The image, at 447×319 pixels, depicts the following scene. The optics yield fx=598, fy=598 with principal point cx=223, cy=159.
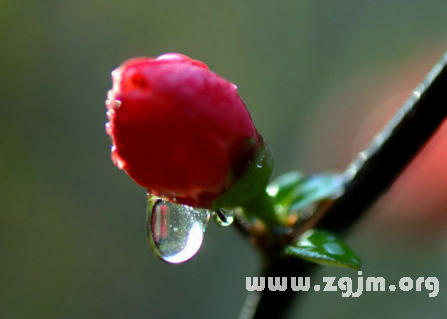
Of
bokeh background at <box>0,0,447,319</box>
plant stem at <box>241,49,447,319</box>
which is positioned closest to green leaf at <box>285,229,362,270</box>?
plant stem at <box>241,49,447,319</box>

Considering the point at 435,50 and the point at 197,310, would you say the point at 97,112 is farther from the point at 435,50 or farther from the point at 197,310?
the point at 435,50

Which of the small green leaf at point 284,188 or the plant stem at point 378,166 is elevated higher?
the small green leaf at point 284,188

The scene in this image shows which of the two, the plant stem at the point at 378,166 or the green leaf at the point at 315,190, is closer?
the plant stem at the point at 378,166

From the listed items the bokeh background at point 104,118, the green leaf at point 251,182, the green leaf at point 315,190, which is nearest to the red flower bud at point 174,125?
the green leaf at point 251,182

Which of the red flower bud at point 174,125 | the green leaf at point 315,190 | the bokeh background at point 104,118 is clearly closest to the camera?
the red flower bud at point 174,125

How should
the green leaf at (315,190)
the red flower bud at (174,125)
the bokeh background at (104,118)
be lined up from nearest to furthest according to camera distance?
the red flower bud at (174,125) → the green leaf at (315,190) → the bokeh background at (104,118)

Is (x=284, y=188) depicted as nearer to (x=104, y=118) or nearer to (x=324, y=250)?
(x=324, y=250)

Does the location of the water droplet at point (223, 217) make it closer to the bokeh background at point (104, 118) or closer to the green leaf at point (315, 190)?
the green leaf at point (315, 190)

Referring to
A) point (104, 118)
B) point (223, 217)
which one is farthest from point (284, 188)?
point (104, 118)
